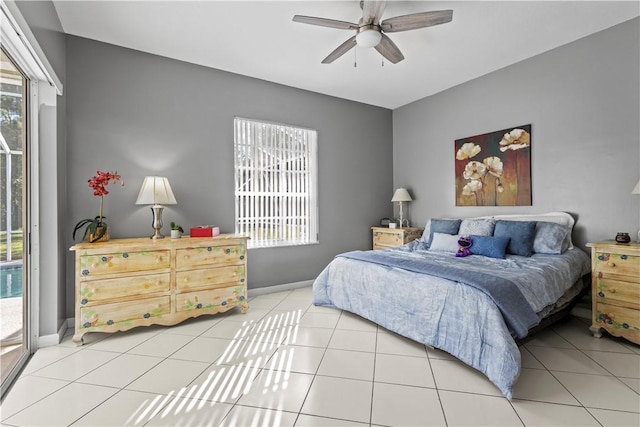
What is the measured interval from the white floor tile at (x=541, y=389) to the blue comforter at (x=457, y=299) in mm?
182

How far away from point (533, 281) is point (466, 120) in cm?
263

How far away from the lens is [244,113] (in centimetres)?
394

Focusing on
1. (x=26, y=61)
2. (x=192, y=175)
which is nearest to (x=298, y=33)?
(x=192, y=175)

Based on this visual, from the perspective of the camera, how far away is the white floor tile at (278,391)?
1.82 meters

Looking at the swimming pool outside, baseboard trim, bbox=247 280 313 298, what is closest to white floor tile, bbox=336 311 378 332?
baseboard trim, bbox=247 280 313 298

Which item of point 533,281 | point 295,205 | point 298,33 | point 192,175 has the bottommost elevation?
point 533,281

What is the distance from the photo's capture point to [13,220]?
2152 mm

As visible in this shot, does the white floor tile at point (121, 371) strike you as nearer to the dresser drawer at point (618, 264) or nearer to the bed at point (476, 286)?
the bed at point (476, 286)

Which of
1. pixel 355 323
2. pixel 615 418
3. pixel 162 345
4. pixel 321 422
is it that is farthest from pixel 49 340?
pixel 615 418

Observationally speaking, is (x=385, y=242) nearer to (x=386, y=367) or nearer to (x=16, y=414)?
(x=386, y=367)

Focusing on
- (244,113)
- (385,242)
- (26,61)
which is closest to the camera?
(26,61)

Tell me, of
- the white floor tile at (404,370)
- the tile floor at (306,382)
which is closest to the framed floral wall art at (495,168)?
the tile floor at (306,382)

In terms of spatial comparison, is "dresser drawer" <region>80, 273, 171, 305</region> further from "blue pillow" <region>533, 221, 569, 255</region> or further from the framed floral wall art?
the framed floral wall art

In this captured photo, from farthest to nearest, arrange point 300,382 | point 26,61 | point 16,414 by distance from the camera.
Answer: point 26,61 < point 300,382 < point 16,414
